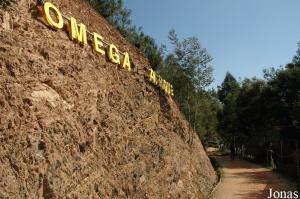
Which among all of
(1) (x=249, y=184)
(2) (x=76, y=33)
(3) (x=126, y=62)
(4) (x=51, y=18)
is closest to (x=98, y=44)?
(2) (x=76, y=33)

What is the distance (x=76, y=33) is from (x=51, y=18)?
1.39 meters

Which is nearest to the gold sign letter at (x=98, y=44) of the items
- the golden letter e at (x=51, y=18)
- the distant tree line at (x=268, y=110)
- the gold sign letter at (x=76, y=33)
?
the gold sign letter at (x=76, y=33)

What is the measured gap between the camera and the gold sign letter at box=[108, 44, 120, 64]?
56.7ft

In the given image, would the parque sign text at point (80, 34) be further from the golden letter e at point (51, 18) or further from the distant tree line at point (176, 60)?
the distant tree line at point (176, 60)

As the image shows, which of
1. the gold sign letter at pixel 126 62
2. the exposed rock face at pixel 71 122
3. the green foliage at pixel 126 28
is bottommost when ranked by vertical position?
the exposed rock face at pixel 71 122

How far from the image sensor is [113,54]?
1778 centimetres

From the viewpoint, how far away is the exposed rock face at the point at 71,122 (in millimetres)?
10086

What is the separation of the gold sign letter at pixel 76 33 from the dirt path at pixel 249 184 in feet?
46.2

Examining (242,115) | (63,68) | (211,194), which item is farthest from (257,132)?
(63,68)

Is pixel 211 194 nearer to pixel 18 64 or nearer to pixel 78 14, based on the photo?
pixel 78 14

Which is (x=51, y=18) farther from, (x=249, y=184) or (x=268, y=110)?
(x=268, y=110)

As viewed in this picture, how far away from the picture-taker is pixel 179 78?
37812 millimetres

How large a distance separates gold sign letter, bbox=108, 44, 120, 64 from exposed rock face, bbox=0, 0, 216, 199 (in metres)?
0.32

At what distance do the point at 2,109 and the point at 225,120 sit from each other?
54.4 meters
